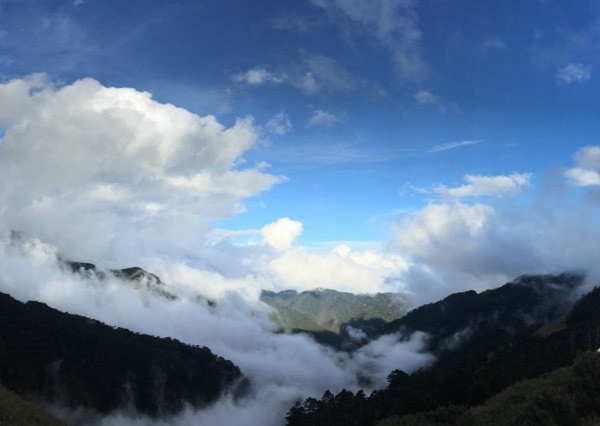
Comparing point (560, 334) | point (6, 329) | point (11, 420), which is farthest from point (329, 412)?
point (6, 329)

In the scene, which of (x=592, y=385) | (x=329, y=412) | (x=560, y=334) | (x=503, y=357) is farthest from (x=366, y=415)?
(x=560, y=334)

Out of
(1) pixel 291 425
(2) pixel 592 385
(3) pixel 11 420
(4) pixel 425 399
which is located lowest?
(1) pixel 291 425

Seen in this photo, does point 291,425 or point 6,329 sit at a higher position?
point 6,329

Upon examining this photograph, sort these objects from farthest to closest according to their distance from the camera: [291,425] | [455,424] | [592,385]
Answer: [291,425] → [455,424] → [592,385]

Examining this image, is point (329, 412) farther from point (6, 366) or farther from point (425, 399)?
point (6, 366)

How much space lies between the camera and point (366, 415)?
283 feet

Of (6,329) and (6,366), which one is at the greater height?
(6,329)

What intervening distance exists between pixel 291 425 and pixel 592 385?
4207 inches

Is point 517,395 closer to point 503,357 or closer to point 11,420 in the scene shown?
point 11,420

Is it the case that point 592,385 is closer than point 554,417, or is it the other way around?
point 554,417

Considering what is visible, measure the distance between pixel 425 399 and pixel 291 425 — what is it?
69142 millimetres

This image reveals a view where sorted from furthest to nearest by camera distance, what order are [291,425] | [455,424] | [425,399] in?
[291,425]
[425,399]
[455,424]

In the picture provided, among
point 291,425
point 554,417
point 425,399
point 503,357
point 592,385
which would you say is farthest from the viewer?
point 503,357

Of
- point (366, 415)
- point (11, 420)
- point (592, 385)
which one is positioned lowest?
point (366, 415)
